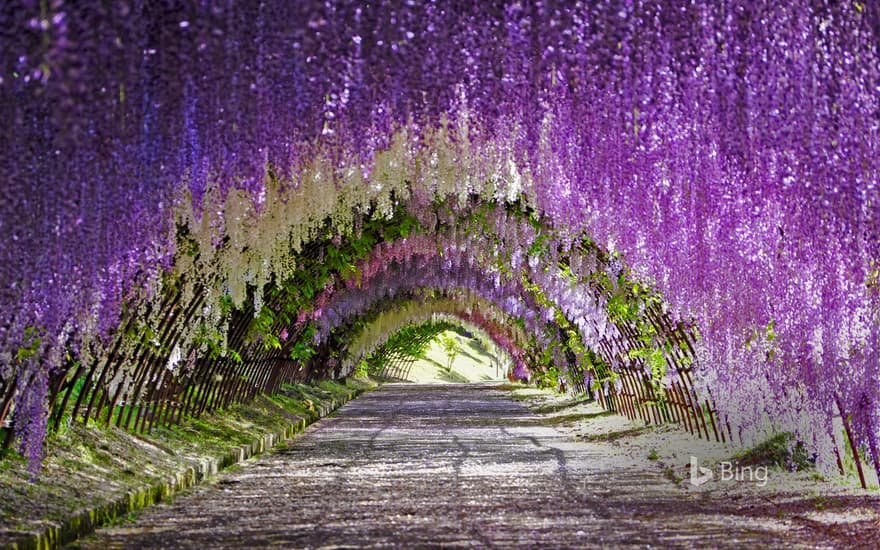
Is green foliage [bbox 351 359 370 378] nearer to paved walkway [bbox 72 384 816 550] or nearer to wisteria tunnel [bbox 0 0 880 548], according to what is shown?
paved walkway [bbox 72 384 816 550]

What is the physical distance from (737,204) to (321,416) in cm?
1305

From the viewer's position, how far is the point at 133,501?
693 cm

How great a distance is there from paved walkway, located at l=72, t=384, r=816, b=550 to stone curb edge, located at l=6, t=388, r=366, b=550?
4.8 inches

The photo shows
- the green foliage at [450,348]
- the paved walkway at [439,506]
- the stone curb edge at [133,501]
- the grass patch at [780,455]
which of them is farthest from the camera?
the green foliage at [450,348]

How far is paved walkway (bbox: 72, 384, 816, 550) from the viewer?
18.5ft

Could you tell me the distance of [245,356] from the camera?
15.1m

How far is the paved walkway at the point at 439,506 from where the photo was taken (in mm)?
5629

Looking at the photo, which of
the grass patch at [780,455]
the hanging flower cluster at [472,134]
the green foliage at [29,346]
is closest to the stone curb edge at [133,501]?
the hanging flower cluster at [472,134]

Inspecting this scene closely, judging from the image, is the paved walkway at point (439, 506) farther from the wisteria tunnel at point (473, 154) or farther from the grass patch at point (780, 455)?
the wisteria tunnel at point (473, 154)

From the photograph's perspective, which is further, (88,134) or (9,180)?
(9,180)

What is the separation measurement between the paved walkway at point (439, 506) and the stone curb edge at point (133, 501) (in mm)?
122

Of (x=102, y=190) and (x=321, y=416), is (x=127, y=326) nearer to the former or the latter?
(x=102, y=190)

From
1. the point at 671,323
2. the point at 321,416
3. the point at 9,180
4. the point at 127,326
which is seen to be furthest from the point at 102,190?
the point at 321,416

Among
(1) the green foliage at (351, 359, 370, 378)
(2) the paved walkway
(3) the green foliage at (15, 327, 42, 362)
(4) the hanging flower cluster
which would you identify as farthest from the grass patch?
(1) the green foliage at (351, 359, 370, 378)
